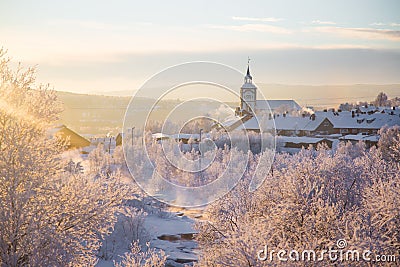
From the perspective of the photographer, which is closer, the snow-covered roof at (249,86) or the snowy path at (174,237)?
the snowy path at (174,237)

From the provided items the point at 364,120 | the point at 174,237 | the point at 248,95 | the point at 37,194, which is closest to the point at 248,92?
the point at 248,95

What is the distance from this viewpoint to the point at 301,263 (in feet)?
28.2

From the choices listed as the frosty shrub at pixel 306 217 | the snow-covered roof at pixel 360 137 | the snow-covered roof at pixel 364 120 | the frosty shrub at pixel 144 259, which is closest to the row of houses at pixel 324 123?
the snow-covered roof at pixel 364 120

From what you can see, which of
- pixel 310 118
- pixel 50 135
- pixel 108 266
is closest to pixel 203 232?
pixel 108 266

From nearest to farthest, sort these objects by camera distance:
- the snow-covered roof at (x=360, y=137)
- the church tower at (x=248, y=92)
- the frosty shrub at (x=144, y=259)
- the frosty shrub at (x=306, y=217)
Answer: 1. the frosty shrub at (x=306, y=217)
2. the frosty shrub at (x=144, y=259)
3. the snow-covered roof at (x=360, y=137)
4. the church tower at (x=248, y=92)

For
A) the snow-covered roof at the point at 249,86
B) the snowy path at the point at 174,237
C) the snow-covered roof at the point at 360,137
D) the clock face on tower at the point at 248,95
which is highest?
the snow-covered roof at the point at 249,86

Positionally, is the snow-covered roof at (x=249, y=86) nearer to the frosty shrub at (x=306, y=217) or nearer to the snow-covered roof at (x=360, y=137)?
the snow-covered roof at (x=360, y=137)

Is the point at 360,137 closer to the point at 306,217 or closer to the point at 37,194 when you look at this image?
the point at 306,217

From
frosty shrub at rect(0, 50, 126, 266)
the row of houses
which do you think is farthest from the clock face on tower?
frosty shrub at rect(0, 50, 126, 266)

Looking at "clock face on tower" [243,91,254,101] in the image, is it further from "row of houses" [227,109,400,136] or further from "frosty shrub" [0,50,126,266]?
"frosty shrub" [0,50,126,266]

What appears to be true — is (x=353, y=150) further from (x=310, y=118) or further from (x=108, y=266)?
(x=108, y=266)

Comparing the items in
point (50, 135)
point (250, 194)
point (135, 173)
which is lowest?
point (135, 173)

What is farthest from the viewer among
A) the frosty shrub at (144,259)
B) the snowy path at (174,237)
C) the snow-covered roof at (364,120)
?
the snow-covered roof at (364,120)

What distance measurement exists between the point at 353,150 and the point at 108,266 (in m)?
34.8
